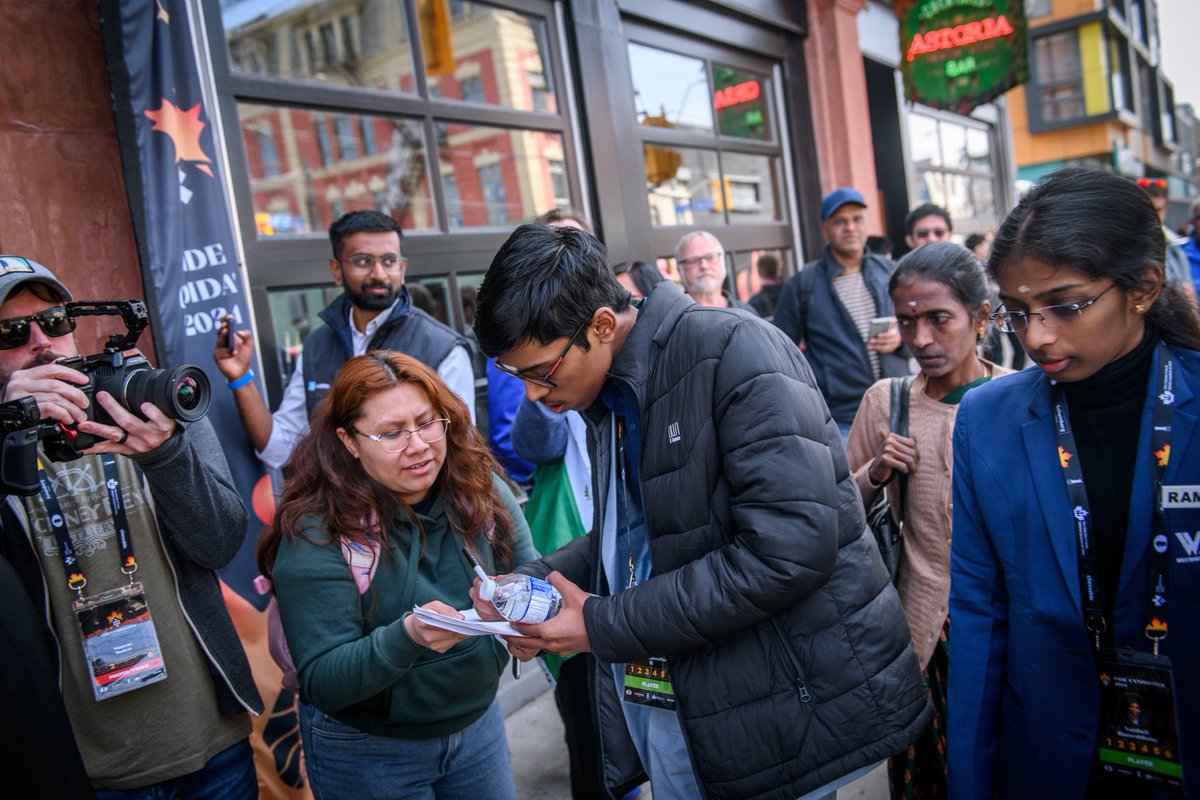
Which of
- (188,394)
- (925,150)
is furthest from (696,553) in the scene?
(925,150)

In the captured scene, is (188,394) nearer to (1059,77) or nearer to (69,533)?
(69,533)

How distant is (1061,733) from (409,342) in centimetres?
232

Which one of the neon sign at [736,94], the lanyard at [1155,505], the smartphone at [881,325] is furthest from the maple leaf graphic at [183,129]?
the neon sign at [736,94]

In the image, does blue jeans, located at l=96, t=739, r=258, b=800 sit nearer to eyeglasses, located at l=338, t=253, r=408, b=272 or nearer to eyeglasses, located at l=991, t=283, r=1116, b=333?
eyeglasses, located at l=338, t=253, r=408, b=272

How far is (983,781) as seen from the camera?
158 centimetres

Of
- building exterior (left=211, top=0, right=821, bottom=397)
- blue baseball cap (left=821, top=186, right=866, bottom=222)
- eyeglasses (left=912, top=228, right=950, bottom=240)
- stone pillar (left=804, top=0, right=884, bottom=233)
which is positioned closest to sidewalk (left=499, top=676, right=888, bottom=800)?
building exterior (left=211, top=0, right=821, bottom=397)

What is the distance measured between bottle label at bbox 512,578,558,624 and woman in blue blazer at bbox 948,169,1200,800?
2.75 feet

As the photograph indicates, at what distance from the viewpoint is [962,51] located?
7027 millimetres

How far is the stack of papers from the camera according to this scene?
155cm

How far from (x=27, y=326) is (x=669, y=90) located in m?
4.98

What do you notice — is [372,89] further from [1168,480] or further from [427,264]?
[1168,480]

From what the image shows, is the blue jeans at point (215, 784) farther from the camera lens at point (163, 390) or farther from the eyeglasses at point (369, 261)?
the eyeglasses at point (369, 261)

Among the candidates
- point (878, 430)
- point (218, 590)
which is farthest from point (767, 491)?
point (218, 590)

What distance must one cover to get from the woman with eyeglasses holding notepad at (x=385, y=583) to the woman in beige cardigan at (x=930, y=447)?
3.58 ft
